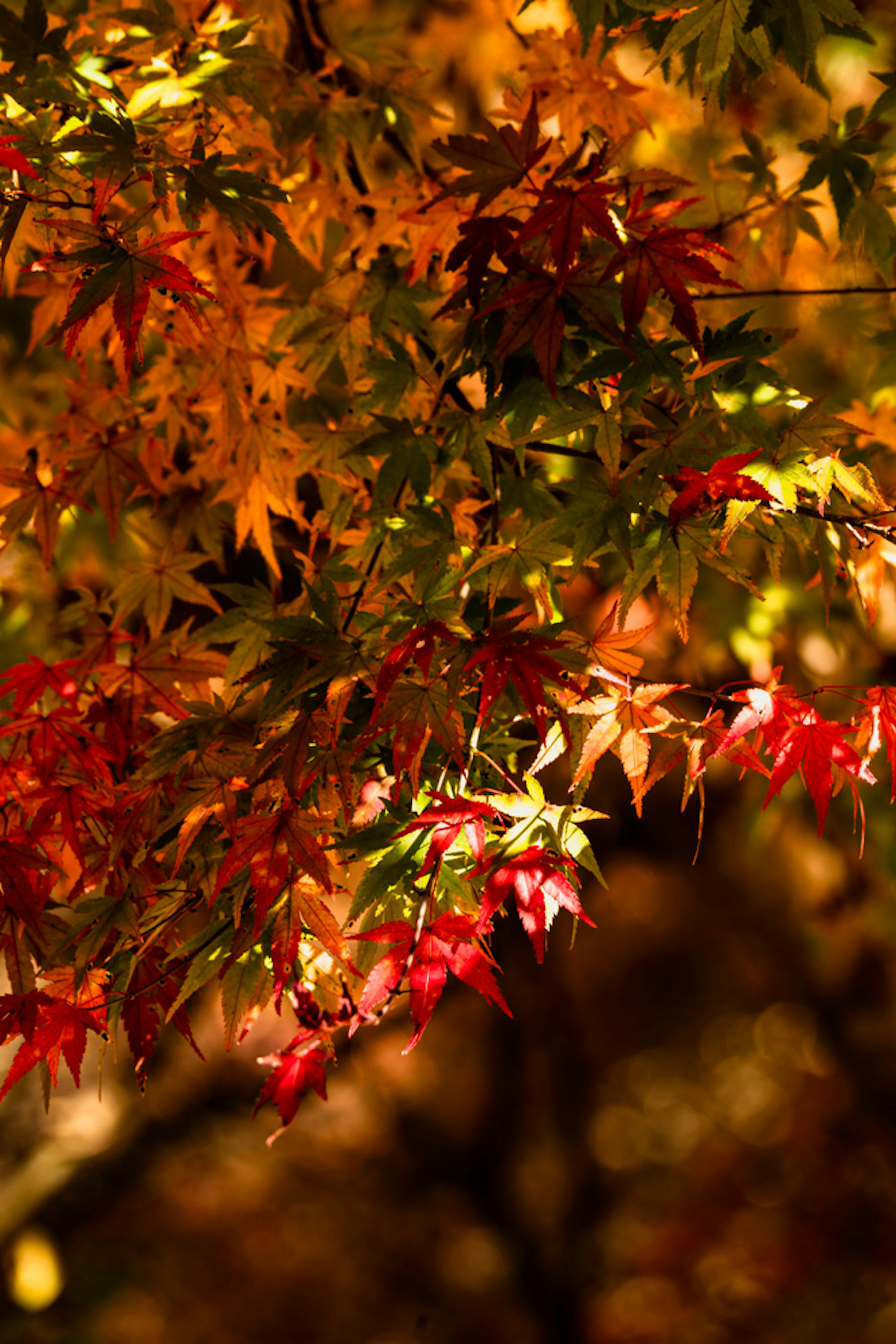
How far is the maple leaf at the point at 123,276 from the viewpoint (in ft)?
3.31

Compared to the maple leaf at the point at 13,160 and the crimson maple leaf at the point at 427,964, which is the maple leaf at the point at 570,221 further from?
the crimson maple leaf at the point at 427,964

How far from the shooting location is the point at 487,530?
1.52m

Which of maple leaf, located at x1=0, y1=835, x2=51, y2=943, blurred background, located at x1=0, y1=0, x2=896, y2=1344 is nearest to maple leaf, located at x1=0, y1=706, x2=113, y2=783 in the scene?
maple leaf, located at x1=0, y1=835, x2=51, y2=943

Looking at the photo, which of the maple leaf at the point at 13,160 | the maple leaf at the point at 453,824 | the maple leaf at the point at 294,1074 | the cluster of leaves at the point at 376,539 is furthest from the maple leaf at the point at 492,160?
the maple leaf at the point at 294,1074

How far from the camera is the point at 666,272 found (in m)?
1.10

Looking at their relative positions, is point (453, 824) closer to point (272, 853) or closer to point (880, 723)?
point (272, 853)

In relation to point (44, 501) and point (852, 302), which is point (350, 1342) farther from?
point (852, 302)

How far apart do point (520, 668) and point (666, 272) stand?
49 centimetres

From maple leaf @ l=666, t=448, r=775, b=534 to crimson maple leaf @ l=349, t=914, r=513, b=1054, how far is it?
1.72 ft

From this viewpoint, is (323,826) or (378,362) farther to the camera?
(378,362)

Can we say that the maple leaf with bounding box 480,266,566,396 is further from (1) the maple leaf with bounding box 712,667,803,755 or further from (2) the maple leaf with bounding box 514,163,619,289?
(1) the maple leaf with bounding box 712,667,803,755

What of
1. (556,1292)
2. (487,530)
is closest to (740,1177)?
(556,1292)

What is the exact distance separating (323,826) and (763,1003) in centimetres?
508

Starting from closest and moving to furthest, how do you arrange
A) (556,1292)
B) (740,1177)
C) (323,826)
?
(323,826)
(556,1292)
(740,1177)
